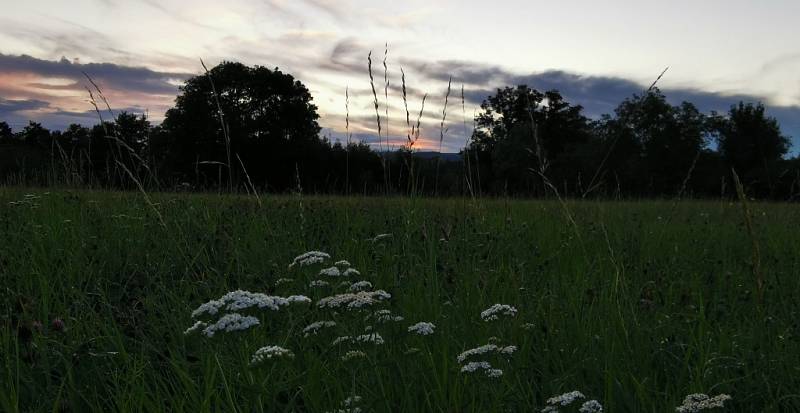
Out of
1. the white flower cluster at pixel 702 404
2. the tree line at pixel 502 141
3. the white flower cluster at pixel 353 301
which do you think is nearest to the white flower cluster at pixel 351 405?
the white flower cluster at pixel 353 301

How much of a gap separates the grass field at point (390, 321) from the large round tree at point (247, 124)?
39579mm

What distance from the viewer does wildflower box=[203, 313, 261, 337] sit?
192 cm

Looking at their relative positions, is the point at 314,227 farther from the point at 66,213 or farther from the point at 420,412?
the point at 420,412

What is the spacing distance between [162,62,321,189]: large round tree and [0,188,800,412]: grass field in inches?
1558

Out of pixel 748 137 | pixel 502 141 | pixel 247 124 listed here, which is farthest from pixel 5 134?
pixel 748 137

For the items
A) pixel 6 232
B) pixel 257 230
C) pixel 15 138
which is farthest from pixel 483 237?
pixel 15 138

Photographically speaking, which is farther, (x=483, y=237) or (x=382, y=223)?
(x=382, y=223)

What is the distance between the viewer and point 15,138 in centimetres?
6094

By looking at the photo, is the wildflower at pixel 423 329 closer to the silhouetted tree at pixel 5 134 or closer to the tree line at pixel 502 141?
the tree line at pixel 502 141

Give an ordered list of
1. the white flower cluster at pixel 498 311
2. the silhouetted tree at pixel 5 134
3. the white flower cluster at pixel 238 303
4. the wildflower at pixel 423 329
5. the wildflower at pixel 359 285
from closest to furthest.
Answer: the white flower cluster at pixel 238 303, the wildflower at pixel 423 329, the white flower cluster at pixel 498 311, the wildflower at pixel 359 285, the silhouetted tree at pixel 5 134

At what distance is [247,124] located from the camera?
161 feet

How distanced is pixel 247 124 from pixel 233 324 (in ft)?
162

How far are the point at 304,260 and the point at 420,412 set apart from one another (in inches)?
39.0

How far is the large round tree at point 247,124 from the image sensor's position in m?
46.5
